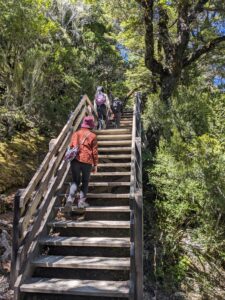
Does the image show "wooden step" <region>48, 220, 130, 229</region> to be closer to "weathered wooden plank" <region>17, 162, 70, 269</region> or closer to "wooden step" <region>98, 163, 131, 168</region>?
"weathered wooden plank" <region>17, 162, 70, 269</region>

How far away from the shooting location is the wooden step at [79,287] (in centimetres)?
458

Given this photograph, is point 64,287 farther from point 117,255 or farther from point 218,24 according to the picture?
point 218,24

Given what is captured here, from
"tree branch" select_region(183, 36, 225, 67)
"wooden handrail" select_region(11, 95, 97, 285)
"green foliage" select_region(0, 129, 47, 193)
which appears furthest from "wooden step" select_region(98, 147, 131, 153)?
"tree branch" select_region(183, 36, 225, 67)

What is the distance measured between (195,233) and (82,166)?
2966 millimetres

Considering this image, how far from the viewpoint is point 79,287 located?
475 centimetres

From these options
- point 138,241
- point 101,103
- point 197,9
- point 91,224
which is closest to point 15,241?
point 91,224

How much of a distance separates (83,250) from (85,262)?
1.69ft

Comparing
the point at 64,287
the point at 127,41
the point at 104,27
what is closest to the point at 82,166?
the point at 64,287

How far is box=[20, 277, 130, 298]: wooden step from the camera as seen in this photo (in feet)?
15.0

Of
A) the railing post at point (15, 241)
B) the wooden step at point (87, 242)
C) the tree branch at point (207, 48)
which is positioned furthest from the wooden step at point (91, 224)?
the tree branch at point (207, 48)

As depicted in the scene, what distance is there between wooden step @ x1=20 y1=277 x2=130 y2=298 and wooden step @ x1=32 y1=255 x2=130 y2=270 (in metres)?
0.23

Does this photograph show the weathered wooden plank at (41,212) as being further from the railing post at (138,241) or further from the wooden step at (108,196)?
the railing post at (138,241)

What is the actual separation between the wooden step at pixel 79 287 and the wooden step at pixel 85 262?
226 mm

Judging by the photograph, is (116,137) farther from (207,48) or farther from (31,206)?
(207,48)
